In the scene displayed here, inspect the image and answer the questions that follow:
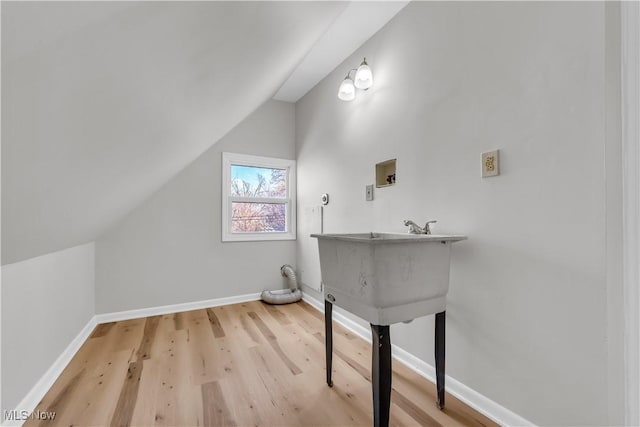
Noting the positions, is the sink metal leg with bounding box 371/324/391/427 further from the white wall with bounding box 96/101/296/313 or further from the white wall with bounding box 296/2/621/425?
the white wall with bounding box 96/101/296/313

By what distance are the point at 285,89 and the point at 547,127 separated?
8.36ft

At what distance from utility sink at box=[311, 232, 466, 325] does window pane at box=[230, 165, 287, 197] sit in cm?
204

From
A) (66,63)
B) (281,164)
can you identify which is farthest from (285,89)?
(66,63)

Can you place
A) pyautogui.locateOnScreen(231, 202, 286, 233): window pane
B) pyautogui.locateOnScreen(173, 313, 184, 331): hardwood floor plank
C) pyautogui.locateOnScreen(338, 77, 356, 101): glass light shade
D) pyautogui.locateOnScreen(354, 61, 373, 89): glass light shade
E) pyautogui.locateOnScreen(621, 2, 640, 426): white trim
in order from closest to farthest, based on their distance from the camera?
pyautogui.locateOnScreen(621, 2, 640, 426): white trim, pyautogui.locateOnScreen(354, 61, 373, 89): glass light shade, pyautogui.locateOnScreen(338, 77, 356, 101): glass light shade, pyautogui.locateOnScreen(173, 313, 184, 331): hardwood floor plank, pyautogui.locateOnScreen(231, 202, 286, 233): window pane

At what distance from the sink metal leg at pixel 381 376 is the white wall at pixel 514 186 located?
558 millimetres

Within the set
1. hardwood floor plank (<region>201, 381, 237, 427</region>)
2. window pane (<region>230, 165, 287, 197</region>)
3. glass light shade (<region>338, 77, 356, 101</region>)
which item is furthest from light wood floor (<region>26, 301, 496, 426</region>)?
glass light shade (<region>338, 77, 356, 101</region>)

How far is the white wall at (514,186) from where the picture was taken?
3.40 ft

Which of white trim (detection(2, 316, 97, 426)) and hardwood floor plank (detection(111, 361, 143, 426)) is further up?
white trim (detection(2, 316, 97, 426))

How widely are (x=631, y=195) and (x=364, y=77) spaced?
188 cm

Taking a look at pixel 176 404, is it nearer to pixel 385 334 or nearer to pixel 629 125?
pixel 385 334

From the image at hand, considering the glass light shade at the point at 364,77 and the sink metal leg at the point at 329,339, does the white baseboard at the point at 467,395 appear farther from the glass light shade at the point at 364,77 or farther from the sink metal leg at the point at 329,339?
the glass light shade at the point at 364,77

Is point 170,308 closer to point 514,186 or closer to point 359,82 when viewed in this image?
point 359,82

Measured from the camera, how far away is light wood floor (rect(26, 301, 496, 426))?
4.37 ft

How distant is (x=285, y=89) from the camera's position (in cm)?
307
